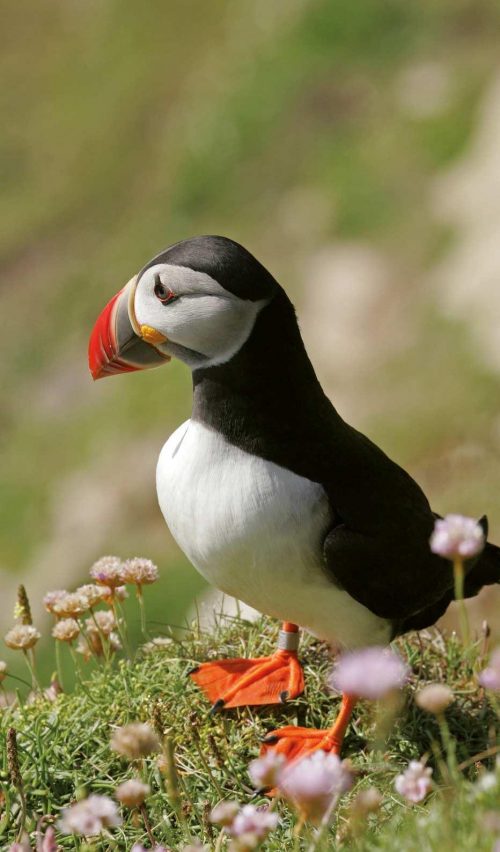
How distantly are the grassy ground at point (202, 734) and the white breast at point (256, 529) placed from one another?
1.14ft

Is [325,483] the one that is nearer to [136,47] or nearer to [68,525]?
[68,525]

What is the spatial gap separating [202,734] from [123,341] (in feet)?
3.67

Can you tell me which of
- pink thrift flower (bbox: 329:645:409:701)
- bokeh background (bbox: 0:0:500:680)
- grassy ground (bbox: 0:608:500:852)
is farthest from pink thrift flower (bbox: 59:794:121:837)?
bokeh background (bbox: 0:0:500:680)

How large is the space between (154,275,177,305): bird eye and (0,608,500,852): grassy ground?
105cm

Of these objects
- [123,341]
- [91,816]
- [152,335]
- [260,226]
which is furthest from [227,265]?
[260,226]

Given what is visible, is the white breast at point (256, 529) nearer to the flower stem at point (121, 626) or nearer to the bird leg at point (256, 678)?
the bird leg at point (256, 678)

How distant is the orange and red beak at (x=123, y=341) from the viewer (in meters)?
3.16

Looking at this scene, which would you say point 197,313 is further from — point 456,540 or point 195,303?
point 456,540

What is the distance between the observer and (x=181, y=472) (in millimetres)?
3148

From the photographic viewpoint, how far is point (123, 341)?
3199 mm

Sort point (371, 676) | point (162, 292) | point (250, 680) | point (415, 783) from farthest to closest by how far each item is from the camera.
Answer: point (250, 680)
point (162, 292)
point (415, 783)
point (371, 676)

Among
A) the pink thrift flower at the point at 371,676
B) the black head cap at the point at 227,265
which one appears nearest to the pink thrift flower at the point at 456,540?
the pink thrift flower at the point at 371,676

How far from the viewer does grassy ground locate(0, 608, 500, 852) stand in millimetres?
2918

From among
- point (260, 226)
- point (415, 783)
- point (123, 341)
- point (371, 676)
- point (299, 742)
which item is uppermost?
point (260, 226)
